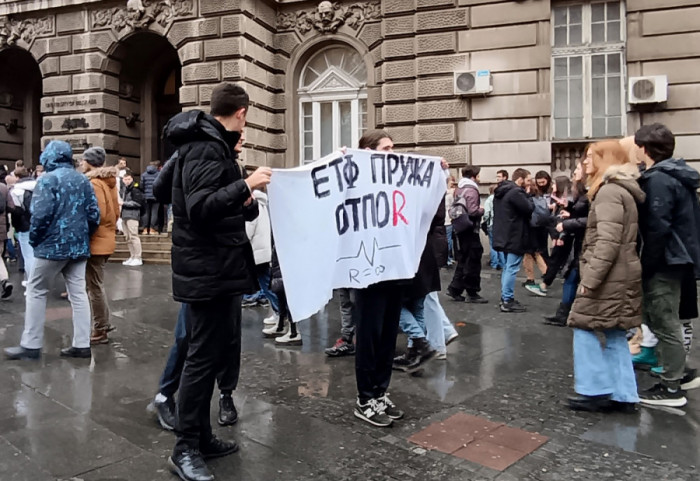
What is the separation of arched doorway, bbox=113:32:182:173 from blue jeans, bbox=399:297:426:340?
1451cm

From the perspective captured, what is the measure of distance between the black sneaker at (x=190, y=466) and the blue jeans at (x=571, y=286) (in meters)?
5.07

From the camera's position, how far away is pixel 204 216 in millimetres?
3166

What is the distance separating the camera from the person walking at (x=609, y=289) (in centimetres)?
432

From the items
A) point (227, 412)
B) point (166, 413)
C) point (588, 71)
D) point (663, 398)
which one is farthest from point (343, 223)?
point (588, 71)

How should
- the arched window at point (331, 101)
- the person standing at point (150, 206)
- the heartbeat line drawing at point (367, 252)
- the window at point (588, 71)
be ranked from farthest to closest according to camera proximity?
the arched window at point (331, 101) < the person standing at point (150, 206) < the window at point (588, 71) < the heartbeat line drawing at point (367, 252)

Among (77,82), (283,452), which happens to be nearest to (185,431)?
(283,452)

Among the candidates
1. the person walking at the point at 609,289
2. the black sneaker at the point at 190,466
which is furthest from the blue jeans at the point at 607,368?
the black sneaker at the point at 190,466

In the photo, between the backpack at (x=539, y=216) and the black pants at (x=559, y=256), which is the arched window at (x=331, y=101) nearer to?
the backpack at (x=539, y=216)

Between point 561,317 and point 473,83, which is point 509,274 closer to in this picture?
point 561,317

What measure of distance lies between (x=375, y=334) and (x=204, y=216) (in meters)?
1.55

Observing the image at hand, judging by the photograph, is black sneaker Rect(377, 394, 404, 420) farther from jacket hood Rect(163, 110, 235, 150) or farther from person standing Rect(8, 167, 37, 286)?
person standing Rect(8, 167, 37, 286)

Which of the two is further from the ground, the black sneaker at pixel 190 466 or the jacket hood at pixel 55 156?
the jacket hood at pixel 55 156

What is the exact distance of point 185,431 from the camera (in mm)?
3357

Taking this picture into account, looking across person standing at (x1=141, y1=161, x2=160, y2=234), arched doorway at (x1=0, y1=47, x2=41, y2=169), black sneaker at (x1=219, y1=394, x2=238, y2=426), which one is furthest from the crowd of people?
arched doorway at (x1=0, y1=47, x2=41, y2=169)
